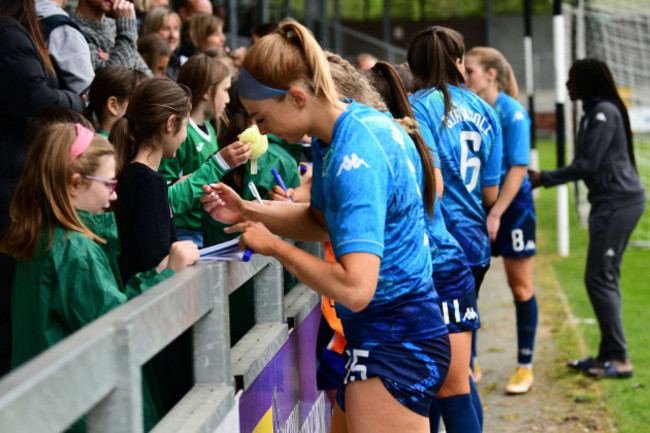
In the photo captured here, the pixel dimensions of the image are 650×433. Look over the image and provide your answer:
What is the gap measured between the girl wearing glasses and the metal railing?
0.20 meters

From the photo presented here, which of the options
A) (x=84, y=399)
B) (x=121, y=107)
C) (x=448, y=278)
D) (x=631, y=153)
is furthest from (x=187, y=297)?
(x=631, y=153)

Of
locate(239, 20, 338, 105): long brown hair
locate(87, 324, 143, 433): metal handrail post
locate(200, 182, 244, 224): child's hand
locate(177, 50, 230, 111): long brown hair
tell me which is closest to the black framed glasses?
locate(200, 182, 244, 224): child's hand

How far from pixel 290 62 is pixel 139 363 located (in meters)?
0.96

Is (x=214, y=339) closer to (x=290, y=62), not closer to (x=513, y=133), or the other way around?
(x=290, y=62)

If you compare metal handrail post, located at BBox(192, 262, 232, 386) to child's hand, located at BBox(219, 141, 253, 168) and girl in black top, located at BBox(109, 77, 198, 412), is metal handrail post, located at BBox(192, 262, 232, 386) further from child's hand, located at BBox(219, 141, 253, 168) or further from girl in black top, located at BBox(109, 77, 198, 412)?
child's hand, located at BBox(219, 141, 253, 168)

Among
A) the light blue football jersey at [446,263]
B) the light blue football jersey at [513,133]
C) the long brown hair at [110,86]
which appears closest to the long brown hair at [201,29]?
the light blue football jersey at [513,133]

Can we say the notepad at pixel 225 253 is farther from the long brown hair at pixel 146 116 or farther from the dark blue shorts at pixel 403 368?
the long brown hair at pixel 146 116

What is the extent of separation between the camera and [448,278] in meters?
3.43

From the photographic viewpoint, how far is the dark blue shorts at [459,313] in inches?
137

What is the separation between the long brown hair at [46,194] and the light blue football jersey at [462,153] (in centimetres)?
172

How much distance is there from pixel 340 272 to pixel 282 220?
1.85 feet

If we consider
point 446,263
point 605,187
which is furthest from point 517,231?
point 446,263

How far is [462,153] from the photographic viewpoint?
407 centimetres

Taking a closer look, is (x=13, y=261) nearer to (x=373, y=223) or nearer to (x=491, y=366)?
(x=373, y=223)
